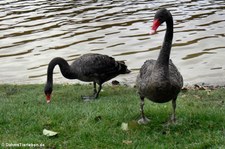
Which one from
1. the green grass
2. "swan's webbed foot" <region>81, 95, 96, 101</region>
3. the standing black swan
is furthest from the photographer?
"swan's webbed foot" <region>81, 95, 96, 101</region>

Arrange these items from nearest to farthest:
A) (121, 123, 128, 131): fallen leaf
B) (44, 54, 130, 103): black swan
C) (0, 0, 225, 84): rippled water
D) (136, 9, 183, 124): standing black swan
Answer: (136, 9, 183, 124): standing black swan < (121, 123, 128, 131): fallen leaf < (44, 54, 130, 103): black swan < (0, 0, 225, 84): rippled water

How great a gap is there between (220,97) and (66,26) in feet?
49.2

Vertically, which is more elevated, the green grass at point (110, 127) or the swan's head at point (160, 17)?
the swan's head at point (160, 17)

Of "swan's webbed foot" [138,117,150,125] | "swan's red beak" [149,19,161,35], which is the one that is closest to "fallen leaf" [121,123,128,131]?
"swan's webbed foot" [138,117,150,125]

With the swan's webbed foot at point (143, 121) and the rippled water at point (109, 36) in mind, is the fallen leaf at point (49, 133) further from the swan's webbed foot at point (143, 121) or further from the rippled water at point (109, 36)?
the rippled water at point (109, 36)

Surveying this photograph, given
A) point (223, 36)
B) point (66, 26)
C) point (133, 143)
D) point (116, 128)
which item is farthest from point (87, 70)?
point (66, 26)

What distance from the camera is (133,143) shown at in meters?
7.42

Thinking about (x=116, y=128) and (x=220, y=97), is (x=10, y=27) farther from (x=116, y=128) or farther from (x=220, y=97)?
(x=116, y=128)

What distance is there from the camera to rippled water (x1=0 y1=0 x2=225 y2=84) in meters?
18.3

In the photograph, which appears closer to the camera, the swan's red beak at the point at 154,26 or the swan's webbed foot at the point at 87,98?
the swan's red beak at the point at 154,26

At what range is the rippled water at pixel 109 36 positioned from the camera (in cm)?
1834

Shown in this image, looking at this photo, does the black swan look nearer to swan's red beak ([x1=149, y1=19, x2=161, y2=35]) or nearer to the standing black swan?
the standing black swan

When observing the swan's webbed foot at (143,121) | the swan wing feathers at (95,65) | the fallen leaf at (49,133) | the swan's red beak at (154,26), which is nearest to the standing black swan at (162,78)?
the swan's red beak at (154,26)

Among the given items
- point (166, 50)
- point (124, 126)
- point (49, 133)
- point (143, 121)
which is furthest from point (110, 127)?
point (166, 50)
